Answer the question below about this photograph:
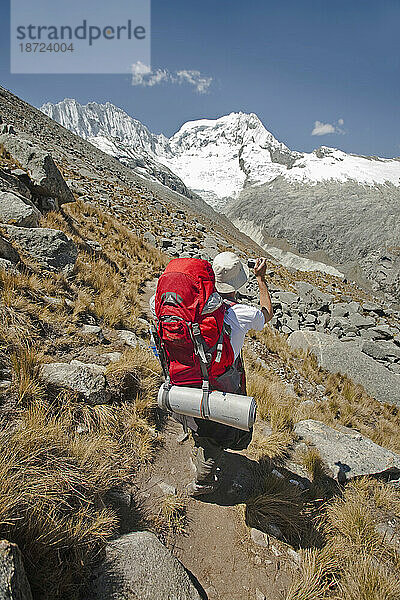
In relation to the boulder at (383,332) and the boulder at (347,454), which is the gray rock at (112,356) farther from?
the boulder at (383,332)

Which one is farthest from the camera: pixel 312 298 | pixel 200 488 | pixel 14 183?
pixel 312 298

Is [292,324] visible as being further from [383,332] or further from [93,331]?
[93,331]

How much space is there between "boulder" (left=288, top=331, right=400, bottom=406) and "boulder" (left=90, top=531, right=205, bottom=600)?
7741 millimetres

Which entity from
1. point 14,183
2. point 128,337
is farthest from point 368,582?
point 14,183

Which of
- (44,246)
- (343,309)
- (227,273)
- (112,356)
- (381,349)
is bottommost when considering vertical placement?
(381,349)

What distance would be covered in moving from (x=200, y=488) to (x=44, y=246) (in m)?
5.22

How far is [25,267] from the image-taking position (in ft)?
16.4

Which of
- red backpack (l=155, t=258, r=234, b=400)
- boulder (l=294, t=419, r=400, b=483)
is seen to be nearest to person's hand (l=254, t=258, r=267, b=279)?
red backpack (l=155, t=258, r=234, b=400)

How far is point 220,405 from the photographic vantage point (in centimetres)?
213

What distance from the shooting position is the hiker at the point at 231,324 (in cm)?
246

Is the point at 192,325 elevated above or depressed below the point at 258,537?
above

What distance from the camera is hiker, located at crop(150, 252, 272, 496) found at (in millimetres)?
2156

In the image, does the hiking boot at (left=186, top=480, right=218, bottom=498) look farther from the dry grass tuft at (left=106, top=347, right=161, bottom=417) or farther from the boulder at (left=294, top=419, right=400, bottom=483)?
the boulder at (left=294, top=419, right=400, bottom=483)

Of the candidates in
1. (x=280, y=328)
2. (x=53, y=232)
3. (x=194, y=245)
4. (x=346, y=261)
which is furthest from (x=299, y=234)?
(x=53, y=232)
